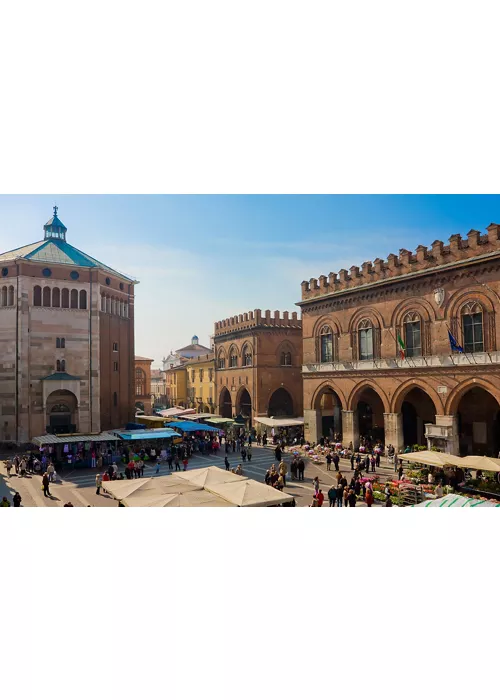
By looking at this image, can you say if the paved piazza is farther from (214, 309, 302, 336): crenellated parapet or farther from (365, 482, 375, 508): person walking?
(214, 309, 302, 336): crenellated parapet

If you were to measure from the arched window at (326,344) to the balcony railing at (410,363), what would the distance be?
40 centimetres

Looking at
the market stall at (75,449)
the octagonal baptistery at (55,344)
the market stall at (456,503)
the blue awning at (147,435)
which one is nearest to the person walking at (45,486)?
the market stall at (75,449)

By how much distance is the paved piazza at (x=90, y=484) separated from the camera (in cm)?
1878

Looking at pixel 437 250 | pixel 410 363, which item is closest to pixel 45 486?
pixel 410 363

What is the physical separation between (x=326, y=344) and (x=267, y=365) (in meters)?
12.5

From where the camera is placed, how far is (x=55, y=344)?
3444 cm

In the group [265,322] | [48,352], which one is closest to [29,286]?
[48,352]

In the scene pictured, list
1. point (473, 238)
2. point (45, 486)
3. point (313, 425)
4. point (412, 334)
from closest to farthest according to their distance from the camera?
point (45, 486) < point (473, 238) < point (412, 334) < point (313, 425)

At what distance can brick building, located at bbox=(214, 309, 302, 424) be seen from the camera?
143ft

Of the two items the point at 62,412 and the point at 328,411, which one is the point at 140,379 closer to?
the point at 62,412

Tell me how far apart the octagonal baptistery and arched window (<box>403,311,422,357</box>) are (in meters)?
21.1

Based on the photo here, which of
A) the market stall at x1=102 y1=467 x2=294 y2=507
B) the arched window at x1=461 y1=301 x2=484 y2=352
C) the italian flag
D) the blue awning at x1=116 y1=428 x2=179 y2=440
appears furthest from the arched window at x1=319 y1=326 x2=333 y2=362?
the market stall at x1=102 y1=467 x2=294 y2=507

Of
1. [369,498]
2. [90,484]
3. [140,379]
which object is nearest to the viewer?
[369,498]

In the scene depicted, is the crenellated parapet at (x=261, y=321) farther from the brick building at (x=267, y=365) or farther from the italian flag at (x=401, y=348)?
the italian flag at (x=401, y=348)
